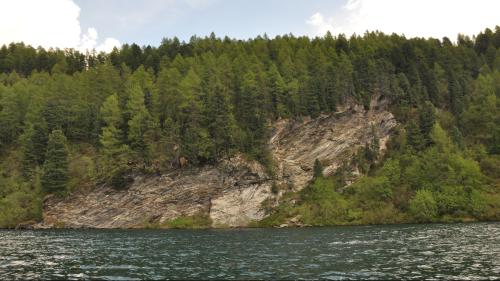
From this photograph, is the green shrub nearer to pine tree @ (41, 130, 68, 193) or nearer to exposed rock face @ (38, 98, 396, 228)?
exposed rock face @ (38, 98, 396, 228)

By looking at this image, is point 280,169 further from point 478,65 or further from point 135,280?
point 478,65

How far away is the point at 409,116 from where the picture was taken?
391 feet

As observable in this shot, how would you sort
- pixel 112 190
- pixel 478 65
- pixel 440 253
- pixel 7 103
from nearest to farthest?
1. pixel 440 253
2. pixel 112 190
3. pixel 7 103
4. pixel 478 65

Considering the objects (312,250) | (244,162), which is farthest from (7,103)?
(312,250)

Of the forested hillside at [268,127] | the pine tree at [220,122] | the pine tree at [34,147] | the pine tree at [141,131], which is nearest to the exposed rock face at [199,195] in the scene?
the forested hillside at [268,127]

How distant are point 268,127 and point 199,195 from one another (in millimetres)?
25090

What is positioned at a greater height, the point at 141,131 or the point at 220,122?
the point at 220,122

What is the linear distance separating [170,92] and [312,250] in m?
79.2

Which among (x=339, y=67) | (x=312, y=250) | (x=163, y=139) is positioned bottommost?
(x=312, y=250)

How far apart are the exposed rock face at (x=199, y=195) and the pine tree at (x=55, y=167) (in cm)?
324

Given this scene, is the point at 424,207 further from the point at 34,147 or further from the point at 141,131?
the point at 34,147

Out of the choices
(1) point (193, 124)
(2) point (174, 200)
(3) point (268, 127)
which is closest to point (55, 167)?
(2) point (174, 200)

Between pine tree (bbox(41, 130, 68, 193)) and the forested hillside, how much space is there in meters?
0.30

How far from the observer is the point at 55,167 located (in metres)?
96.8
